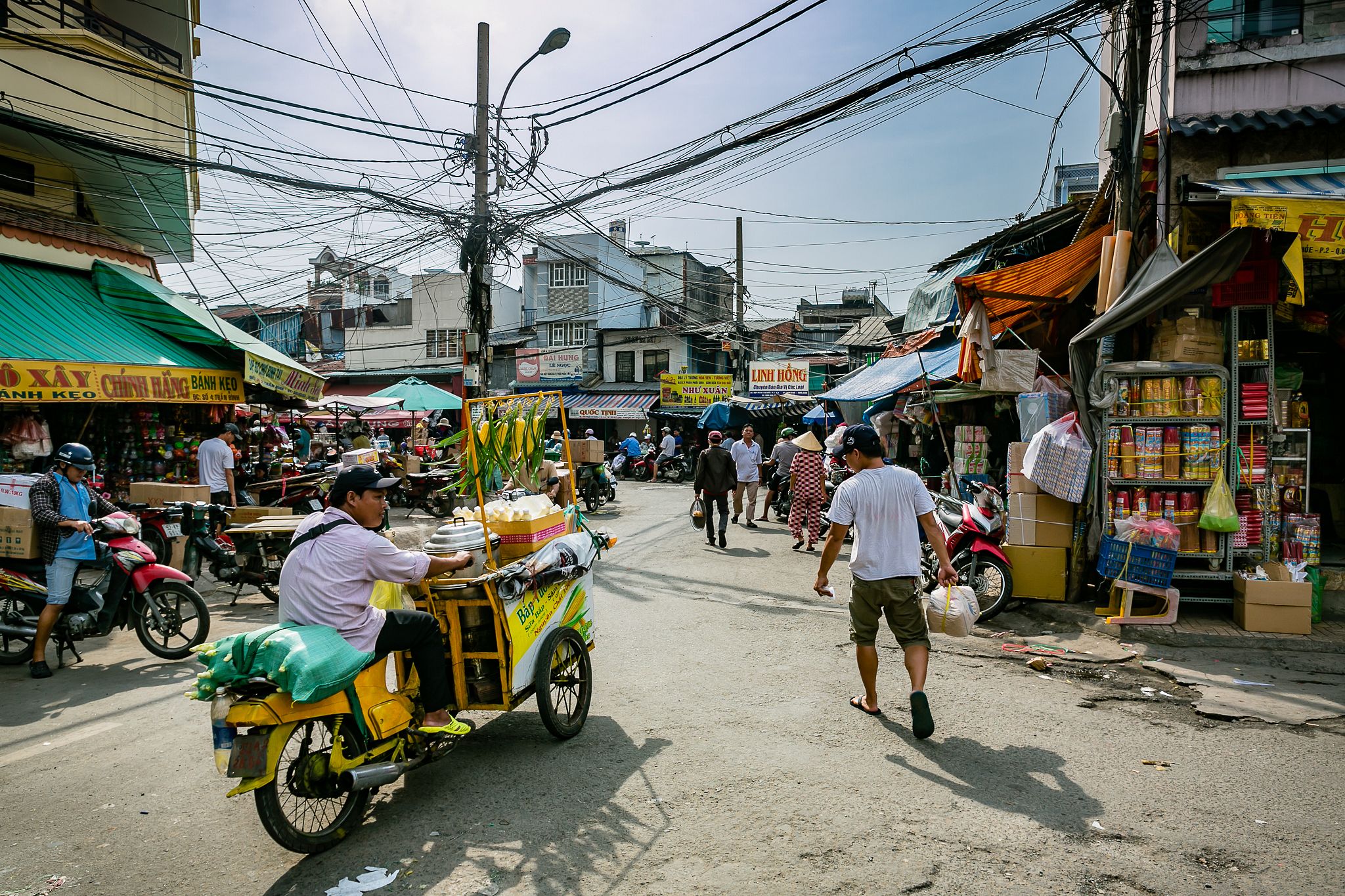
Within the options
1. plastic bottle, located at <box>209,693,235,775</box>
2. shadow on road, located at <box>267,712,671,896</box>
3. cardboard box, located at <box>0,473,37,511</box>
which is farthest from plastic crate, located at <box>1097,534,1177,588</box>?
cardboard box, located at <box>0,473,37,511</box>

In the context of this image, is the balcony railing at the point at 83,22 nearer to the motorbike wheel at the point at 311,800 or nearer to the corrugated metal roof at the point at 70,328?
the corrugated metal roof at the point at 70,328

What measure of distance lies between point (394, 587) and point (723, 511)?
863 centimetres

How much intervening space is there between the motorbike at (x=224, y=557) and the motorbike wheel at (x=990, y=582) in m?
7.19

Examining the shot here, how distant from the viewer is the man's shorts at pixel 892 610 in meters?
5.02

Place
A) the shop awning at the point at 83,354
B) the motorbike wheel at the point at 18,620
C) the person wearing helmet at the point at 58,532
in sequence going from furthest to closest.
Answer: the shop awning at the point at 83,354
the motorbike wheel at the point at 18,620
the person wearing helmet at the point at 58,532

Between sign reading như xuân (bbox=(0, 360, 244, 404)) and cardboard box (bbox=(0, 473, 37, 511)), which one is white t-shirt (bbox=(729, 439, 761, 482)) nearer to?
sign reading như xuân (bbox=(0, 360, 244, 404))

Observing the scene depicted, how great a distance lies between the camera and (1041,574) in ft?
26.5

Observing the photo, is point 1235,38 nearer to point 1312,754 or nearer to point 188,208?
point 1312,754

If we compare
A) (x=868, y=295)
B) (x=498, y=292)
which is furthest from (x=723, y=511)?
(x=868, y=295)

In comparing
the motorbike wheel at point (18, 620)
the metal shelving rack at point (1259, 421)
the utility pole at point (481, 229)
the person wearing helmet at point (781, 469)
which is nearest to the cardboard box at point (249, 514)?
the motorbike wheel at point (18, 620)

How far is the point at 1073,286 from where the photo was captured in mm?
9094

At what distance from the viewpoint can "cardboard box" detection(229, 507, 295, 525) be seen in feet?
30.9

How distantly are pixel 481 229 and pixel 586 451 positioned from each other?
523 cm

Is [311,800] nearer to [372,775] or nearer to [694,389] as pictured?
[372,775]
